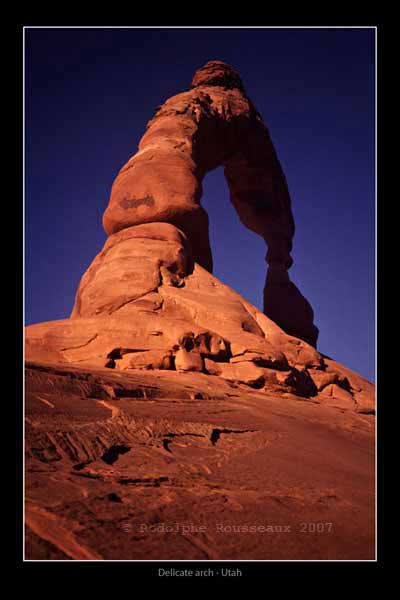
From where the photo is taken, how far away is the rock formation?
2.73 m

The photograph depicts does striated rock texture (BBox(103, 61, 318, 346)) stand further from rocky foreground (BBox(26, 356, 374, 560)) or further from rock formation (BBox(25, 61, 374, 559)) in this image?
rocky foreground (BBox(26, 356, 374, 560))

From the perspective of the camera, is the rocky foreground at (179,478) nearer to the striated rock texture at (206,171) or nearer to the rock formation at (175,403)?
the rock formation at (175,403)

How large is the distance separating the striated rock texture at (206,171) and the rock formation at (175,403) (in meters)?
0.08

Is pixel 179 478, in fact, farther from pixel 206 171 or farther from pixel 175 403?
pixel 206 171

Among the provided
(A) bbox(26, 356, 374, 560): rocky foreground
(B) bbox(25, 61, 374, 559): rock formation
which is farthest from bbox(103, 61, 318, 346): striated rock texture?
(A) bbox(26, 356, 374, 560): rocky foreground

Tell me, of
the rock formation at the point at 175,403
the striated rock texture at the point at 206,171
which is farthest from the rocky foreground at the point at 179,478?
the striated rock texture at the point at 206,171

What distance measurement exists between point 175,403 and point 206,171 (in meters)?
14.2

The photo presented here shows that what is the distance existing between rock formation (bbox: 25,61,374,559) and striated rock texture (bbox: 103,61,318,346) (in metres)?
0.08

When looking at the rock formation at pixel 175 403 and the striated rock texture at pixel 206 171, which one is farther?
the striated rock texture at pixel 206 171

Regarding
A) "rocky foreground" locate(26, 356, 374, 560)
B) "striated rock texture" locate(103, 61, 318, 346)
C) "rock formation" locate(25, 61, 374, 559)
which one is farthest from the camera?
"striated rock texture" locate(103, 61, 318, 346)

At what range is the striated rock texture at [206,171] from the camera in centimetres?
1350

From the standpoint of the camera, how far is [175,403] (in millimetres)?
5777
